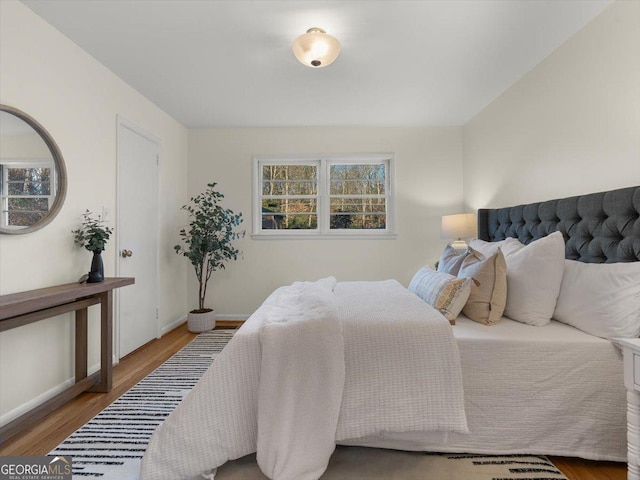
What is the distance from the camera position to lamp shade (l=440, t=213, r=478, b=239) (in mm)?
3449

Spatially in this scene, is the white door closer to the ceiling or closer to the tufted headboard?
the ceiling

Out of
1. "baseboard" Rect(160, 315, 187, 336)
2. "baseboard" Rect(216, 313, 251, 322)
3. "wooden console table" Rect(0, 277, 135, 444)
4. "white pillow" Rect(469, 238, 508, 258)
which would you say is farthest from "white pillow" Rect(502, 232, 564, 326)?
"baseboard" Rect(160, 315, 187, 336)

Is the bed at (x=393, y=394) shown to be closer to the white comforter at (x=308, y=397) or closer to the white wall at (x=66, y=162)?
the white comforter at (x=308, y=397)

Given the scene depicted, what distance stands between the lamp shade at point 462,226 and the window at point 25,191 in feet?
11.1

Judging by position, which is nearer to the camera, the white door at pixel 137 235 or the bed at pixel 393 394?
the bed at pixel 393 394

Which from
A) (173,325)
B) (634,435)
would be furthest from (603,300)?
(173,325)

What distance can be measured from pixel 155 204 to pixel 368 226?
2471 mm

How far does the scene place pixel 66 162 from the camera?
2.35 metres

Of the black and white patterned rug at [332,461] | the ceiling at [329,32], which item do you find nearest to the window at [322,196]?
the ceiling at [329,32]

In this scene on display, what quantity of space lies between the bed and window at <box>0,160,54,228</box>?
5.05ft

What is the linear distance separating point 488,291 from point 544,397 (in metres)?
0.55

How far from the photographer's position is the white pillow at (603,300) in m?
1.55

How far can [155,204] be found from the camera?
3561 millimetres

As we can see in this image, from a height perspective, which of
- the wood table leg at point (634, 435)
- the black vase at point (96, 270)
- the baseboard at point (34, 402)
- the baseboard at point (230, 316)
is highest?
the black vase at point (96, 270)
